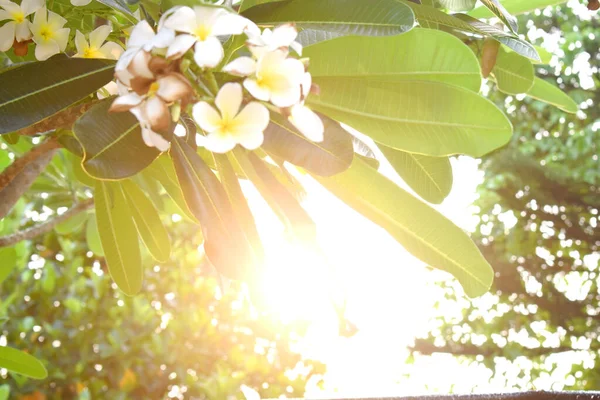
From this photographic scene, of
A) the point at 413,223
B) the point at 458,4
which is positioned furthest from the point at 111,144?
the point at 458,4

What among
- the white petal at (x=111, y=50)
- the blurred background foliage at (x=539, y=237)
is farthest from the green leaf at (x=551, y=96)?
the blurred background foliage at (x=539, y=237)

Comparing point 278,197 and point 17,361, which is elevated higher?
point 278,197

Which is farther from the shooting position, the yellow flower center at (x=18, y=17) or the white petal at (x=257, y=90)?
the yellow flower center at (x=18, y=17)

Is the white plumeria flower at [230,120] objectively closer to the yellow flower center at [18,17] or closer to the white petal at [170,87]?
the white petal at [170,87]

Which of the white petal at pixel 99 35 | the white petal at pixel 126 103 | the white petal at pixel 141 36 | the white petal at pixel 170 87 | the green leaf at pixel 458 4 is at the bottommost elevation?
the white petal at pixel 126 103

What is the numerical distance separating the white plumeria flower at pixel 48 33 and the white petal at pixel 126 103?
21 centimetres

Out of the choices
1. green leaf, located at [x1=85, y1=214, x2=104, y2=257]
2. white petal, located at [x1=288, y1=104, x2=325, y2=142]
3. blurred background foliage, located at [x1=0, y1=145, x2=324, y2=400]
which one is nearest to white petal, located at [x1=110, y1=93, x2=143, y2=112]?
white petal, located at [x1=288, y1=104, x2=325, y2=142]

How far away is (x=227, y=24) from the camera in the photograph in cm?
43

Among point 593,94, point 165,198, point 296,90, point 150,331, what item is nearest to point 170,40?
point 296,90

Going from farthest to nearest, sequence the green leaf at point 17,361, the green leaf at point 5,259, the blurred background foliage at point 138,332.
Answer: the blurred background foliage at point 138,332
the green leaf at point 5,259
the green leaf at point 17,361

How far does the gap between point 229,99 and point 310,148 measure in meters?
0.11

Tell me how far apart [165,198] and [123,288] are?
486 millimetres

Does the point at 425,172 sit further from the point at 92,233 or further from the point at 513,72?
the point at 92,233

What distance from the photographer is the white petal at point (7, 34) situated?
583 millimetres
